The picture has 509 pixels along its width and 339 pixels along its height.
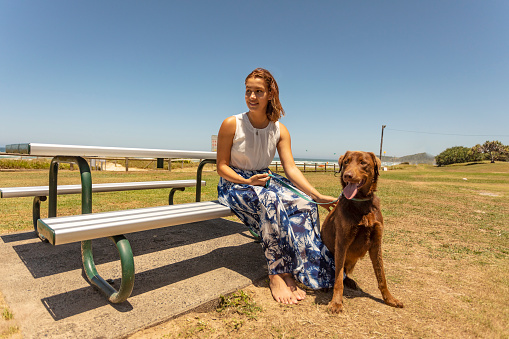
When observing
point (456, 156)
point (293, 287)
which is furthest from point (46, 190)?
point (456, 156)

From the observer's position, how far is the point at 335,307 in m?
2.04

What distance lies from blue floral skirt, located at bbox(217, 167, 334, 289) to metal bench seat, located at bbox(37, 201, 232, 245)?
0.26 metres

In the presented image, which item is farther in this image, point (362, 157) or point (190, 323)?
point (362, 157)

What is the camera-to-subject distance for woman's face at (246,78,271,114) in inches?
107

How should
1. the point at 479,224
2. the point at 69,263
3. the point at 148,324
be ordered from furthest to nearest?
the point at 479,224
the point at 69,263
the point at 148,324

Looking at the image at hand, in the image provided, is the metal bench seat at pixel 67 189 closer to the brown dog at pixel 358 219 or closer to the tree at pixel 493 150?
the brown dog at pixel 358 219

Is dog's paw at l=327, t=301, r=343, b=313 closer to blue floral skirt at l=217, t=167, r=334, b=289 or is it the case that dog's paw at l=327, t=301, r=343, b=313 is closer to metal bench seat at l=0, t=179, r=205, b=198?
blue floral skirt at l=217, t=167, r=334, b=289

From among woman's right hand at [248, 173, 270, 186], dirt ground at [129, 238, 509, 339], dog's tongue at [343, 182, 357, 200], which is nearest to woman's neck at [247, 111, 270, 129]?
woman's right hand at [248, 173, 270, 186]

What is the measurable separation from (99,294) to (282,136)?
7.02 ft

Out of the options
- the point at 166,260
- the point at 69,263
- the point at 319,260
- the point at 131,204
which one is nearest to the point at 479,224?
the point at 319,260

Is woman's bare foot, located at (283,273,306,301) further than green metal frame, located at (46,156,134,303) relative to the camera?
Yes

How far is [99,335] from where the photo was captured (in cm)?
162

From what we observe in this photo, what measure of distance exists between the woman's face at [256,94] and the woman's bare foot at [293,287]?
1.55 m

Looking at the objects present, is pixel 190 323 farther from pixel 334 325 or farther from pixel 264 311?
pixel 334 325
